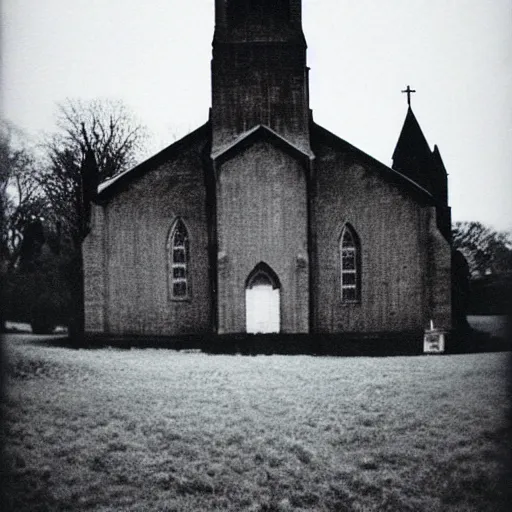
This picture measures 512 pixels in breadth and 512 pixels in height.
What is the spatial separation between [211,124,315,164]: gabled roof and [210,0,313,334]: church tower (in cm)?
3

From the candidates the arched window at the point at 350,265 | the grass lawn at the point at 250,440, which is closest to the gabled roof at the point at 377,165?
the arched window at the point at 350,265

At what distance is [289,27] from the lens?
1499 cm

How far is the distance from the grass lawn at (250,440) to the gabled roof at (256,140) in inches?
316

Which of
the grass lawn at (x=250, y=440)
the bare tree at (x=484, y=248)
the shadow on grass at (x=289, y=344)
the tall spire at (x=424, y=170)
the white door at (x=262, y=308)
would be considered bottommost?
the grass lawn at (x=250, y=440)

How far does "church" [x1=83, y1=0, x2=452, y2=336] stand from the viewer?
47.0ft

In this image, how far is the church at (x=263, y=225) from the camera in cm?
1431

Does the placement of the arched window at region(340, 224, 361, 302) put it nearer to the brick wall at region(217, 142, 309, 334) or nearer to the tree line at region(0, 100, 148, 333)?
the brick wall at region(217, 142, 309, 334)

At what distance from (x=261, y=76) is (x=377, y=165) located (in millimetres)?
4323

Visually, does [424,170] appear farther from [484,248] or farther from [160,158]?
[484,248]

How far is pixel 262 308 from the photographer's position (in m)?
14.5

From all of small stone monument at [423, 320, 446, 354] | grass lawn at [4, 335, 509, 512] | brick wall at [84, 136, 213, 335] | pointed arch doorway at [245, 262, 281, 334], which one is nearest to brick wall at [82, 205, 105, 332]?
brick wall at [84, 136, 213, 335]

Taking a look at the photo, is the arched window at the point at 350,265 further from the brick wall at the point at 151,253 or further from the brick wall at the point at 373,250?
the brick wall at the point at 151,253

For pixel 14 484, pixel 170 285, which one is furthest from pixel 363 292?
pixel 14 484

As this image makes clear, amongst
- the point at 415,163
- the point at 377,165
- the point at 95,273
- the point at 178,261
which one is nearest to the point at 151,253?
the point at 178,261
